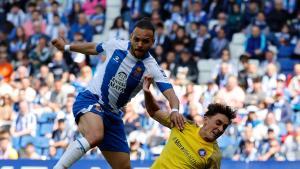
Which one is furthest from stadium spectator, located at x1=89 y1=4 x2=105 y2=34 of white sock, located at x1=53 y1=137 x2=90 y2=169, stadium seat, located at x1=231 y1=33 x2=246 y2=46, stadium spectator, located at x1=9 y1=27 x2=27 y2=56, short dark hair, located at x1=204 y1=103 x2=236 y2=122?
short dark hair, located at x1=204 y1=103 x2=236 y2=122

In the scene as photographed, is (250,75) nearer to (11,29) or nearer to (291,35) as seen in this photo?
(291,35)

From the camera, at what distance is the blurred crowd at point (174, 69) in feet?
60.0

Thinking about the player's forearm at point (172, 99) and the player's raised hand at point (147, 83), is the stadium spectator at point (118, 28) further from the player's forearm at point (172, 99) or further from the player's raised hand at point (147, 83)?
the player's raised hand at point (147, 83)

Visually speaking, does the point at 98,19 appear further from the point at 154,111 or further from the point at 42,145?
the point at 154,111

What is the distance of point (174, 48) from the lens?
2119 cm

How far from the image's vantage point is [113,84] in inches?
474

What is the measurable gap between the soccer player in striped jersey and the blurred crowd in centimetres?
569

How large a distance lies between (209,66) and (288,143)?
3.35m

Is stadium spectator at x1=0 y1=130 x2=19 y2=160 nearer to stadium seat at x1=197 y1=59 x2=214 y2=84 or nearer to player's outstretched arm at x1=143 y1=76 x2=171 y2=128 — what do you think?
stadium seat at x1=197 y1=59 x2=214 y2=84

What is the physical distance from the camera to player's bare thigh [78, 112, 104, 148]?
11.7 meters

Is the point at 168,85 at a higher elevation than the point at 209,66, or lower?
higher

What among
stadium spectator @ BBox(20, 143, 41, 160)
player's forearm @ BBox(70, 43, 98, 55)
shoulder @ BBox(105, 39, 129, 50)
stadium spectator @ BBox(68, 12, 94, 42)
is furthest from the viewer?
stadium spectator @ BBox(68, 12, 94, 42)

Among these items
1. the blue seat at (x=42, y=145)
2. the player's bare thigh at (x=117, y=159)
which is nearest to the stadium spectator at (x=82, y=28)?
the blue seat at (x=42, y=145)

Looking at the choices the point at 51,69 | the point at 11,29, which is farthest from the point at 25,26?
the point at 51,69
